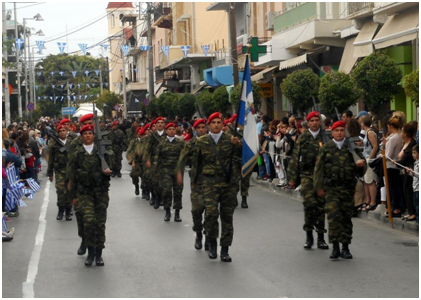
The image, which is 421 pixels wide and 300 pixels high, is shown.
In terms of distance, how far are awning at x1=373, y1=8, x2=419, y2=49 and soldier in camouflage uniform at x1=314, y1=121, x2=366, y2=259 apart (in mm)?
9265

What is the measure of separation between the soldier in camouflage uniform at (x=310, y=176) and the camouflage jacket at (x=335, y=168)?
1.88 feet

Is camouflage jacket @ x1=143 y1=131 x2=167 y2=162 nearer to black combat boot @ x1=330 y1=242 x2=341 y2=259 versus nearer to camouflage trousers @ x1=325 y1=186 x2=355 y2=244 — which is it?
camouflage trousers @ x1=325 y1=186 x2=355 y2=244

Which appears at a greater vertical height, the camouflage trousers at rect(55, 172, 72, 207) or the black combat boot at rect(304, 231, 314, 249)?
the camouflage trousers at rect(55, 172, 72, 207)

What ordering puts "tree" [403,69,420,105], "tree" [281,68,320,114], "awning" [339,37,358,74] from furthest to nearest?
"awning" [339,37,358,74] → "tree" [281,68,320,114] → "tree" [403,69,420,105]

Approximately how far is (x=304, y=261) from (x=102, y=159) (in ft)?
8.80

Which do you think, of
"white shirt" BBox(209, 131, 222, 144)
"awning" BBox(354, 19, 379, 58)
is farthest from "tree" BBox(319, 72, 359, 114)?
"white shirt" BBox(209, 131, 222, 144)

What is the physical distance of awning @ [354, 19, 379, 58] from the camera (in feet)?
74.4

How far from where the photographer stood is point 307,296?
841cm

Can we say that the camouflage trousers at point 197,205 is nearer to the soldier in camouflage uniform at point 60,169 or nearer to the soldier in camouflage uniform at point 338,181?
the soldier in camouflage uniform at point 338,181

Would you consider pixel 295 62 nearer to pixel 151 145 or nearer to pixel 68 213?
pixel 151 145

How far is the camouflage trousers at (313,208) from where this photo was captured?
11.5 m

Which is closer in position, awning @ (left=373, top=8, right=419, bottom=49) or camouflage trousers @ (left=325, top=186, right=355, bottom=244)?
camouflage trousers @ (left=325, top=186, right=355, bottom=244)

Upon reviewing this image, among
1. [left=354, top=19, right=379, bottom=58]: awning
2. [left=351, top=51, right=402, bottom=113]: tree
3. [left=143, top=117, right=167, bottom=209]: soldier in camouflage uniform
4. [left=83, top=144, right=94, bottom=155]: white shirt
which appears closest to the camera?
[left=83, top=144, right=94, bottom=155]: white shirt

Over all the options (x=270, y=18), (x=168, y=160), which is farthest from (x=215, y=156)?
(x=270, y=18)
